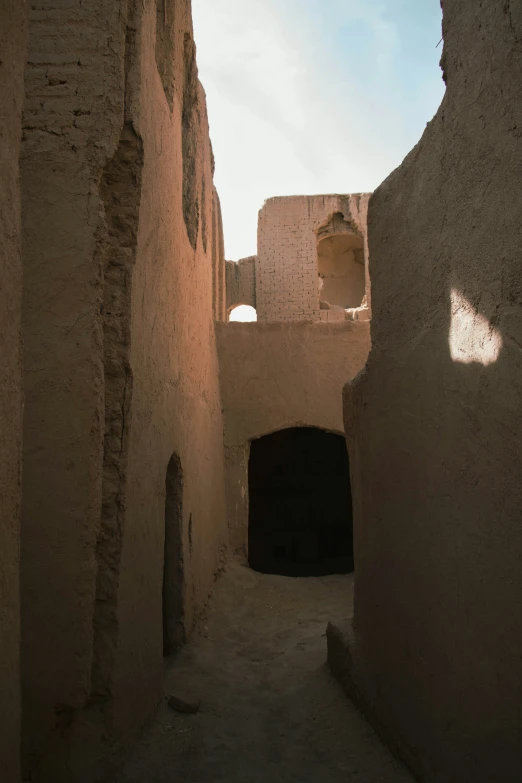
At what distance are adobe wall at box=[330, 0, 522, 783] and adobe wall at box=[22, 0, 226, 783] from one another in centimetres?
150

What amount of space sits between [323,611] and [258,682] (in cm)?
201

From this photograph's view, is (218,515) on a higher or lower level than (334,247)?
lower

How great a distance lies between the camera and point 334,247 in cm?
2027

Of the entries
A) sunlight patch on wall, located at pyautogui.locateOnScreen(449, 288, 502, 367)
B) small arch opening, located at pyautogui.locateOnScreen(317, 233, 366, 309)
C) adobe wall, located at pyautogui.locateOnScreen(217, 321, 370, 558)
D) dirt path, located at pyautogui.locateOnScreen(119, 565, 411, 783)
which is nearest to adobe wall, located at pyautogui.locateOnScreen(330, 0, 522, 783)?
sunlight patch on wall, located at pyautogui.locateOnScreen(449, 288, 502, 367)

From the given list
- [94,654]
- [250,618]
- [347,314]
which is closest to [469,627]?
[94,654]

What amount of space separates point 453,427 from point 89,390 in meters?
1.87

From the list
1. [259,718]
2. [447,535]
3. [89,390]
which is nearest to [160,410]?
[89,390]

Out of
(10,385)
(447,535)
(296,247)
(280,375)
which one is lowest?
(447,535)

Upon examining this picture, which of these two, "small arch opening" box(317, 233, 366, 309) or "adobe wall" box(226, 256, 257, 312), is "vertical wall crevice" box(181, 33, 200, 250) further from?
"small arch opening" box(317, 233, 366, 309)

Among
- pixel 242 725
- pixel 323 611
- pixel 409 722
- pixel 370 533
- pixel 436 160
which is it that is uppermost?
pixel 436 160

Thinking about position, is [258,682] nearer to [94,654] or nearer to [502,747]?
[94,654]

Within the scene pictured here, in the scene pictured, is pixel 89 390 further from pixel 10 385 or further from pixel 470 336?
pixel 470 336

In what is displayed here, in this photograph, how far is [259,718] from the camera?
408cm

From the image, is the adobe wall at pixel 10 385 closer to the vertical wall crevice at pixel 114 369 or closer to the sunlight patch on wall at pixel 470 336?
the vertical wall crevice at pixel 114 369
